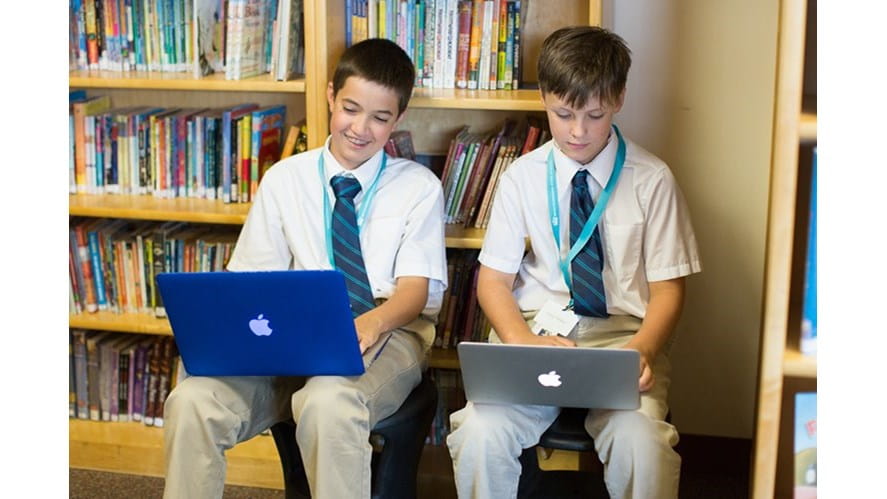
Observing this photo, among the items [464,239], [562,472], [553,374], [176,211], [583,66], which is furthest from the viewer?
[176,211]

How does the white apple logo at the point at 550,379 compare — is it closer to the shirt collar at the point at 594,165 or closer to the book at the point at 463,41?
the shirt collar at the point at 594,165

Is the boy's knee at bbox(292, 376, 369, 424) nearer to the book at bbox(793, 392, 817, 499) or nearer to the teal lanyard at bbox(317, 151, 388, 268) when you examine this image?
the teal lanyard at bbox(317, 151, 388, 268)

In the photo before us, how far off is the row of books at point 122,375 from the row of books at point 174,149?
0.40 meters

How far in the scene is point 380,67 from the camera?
2.26 m

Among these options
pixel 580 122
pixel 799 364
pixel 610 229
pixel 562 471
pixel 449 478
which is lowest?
pixel 449 478

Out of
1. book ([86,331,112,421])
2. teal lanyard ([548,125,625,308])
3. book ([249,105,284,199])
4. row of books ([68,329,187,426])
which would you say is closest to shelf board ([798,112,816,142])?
teal lanyard ([548,125,625,308])

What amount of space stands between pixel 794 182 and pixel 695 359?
126cm

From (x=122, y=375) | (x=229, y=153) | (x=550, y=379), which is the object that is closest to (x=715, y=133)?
(x=550, y=379)

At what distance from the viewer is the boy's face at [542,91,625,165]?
2.09 metres

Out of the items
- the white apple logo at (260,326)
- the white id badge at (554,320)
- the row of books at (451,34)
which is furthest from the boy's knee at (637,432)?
the row of books at (451,34)

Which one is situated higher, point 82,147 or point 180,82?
point 180,82

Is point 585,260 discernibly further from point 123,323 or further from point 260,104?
point 123,323

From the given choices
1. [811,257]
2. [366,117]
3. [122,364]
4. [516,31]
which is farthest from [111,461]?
[811,257]

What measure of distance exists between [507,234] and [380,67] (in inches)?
17.6
